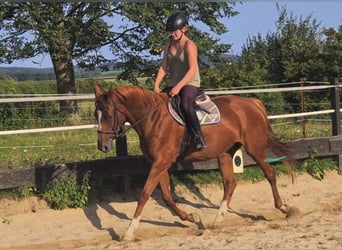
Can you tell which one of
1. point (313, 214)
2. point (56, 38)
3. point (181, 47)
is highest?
point (56, 38)

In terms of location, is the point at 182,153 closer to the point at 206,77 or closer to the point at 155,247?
the point at 155,247

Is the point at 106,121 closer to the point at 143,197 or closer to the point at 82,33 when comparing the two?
the point at 143,197

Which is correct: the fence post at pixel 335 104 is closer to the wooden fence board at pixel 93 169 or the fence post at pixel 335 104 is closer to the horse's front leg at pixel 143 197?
the wooden fence board at pixel 93 169

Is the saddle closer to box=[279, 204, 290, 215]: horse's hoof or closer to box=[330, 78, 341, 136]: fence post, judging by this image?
box=[279, 204, 290, 215]: horse's hoof

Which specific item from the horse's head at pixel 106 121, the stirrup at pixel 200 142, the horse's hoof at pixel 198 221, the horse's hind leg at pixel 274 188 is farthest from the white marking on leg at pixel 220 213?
the horse's head at pixel 106 121

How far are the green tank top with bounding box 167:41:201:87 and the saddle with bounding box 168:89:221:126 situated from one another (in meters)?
0.24

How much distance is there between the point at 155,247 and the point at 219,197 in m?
2.72

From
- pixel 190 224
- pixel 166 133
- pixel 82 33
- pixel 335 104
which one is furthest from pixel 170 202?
pixel 82 33

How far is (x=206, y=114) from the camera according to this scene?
21.6 ft

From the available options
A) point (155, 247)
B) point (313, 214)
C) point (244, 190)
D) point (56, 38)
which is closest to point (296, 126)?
point (244, 190)

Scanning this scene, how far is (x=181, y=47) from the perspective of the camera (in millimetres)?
6371

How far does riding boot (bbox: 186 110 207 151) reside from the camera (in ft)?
20.7

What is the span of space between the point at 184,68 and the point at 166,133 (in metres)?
0.84

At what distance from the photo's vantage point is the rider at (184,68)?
6.25m
